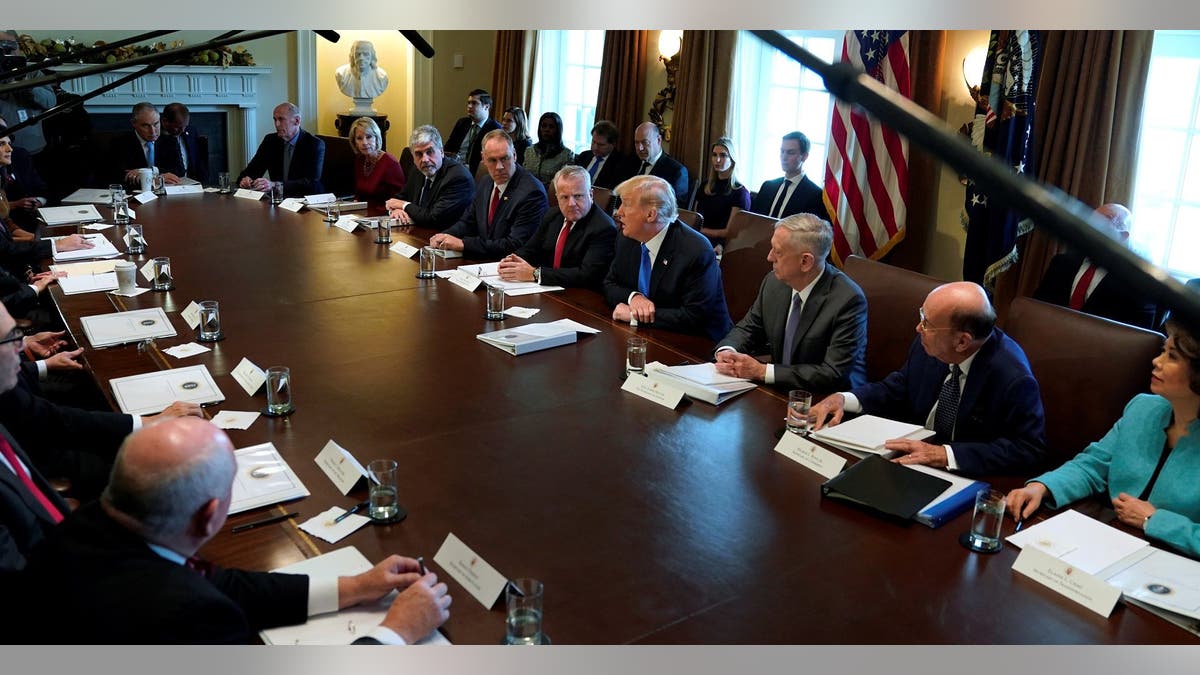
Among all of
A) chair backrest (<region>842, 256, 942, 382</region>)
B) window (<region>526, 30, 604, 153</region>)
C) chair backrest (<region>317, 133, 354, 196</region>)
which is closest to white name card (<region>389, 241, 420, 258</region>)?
chair backrest (<region>842, 256, 942, 382</region>)

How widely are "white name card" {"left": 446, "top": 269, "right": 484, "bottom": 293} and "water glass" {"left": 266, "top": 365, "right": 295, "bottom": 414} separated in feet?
4.88

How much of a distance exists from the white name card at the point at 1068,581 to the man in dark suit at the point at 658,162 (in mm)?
4812

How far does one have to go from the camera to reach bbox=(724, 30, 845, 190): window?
643 cm

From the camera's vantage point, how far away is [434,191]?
5660 mm

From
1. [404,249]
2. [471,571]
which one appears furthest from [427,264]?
[471,571]

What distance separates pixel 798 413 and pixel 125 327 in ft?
7.25

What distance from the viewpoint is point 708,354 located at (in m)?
3.36

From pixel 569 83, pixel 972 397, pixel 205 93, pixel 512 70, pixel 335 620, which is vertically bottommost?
pixel 335 620

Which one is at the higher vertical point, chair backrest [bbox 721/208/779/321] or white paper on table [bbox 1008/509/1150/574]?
chair backrest [bbox 721/208/779/321]

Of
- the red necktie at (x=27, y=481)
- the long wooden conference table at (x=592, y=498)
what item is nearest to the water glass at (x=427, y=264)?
the long wooden conference table at (x=592, y=498)

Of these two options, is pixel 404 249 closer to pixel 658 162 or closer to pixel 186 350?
pixel 186 350

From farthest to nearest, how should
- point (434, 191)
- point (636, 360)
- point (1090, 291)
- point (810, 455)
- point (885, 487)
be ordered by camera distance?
point (434, 191) → point (1090, 291) → point (636, 360) → point (810, 455) → point (885, 487)

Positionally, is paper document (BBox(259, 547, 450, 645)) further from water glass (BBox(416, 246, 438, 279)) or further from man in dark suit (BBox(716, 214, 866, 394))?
water glass (BBox(416, 246, 438, 279))

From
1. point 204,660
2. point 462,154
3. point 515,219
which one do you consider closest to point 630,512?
point 204,660
